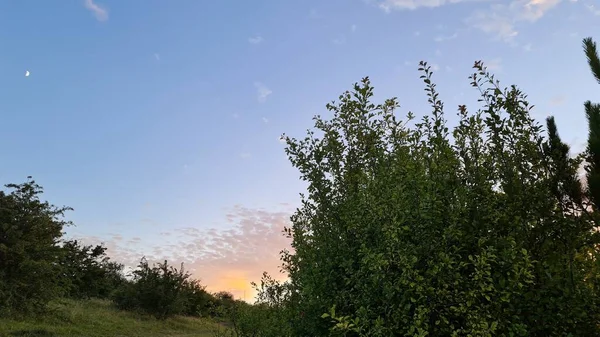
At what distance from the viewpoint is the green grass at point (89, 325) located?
17.6 meters

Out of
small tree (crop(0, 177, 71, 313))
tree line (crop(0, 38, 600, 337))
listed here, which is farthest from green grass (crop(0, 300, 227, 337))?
tree line (crop(0, 38, 600, 337))

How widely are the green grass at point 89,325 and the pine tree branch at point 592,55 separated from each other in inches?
487

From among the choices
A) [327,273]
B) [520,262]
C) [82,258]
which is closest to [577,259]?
[520,262]

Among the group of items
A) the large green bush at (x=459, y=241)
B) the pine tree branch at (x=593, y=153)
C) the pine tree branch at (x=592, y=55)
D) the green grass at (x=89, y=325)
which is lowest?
the green grass at (x=89, y=325)

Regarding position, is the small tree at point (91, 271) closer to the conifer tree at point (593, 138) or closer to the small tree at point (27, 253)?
the small tree at point (27, 253)

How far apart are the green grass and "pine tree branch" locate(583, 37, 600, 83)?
12368 millimetres

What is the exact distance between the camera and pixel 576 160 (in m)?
4.64

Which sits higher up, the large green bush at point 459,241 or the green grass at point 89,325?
the large green bush at point 459,241

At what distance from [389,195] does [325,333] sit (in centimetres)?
152

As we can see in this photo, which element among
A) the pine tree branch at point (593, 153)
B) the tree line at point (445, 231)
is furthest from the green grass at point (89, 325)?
the pine tree branch at point (593, 153)

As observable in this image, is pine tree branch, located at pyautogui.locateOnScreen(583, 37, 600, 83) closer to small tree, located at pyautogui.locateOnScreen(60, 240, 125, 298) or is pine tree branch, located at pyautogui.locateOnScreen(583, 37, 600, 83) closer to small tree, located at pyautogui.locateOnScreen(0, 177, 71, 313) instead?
small tree, located at pyautogui.locateOnScreen(0, 177, 71, 313)

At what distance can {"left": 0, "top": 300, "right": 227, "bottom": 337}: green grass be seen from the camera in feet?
57.7

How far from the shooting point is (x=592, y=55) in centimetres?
711

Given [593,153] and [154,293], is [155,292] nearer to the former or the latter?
[154,293]
